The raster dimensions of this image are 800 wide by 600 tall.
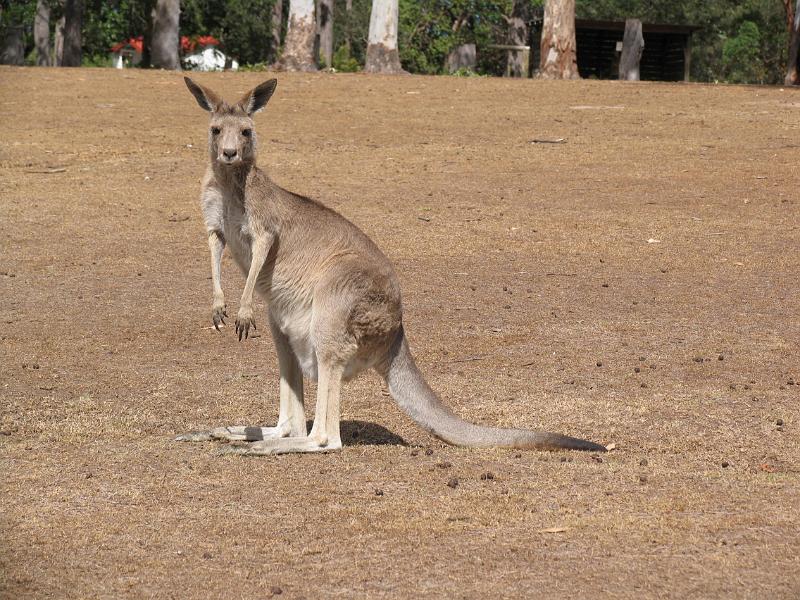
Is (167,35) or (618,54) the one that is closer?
(167,35)

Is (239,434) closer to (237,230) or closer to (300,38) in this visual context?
(237,230)

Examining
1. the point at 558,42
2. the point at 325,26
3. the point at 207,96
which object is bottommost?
the point at 207,96

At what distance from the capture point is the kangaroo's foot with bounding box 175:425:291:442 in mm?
5324

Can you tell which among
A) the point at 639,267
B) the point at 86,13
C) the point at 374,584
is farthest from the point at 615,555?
the point at 86,13

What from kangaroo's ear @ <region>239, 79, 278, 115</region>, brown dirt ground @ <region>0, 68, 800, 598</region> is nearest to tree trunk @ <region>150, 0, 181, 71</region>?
brown dirt ground @ <region>0, 68, 800, 598</region>

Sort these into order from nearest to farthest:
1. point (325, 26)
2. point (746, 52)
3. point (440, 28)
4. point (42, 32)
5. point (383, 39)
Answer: point (383, 39)
point (325, 26)
point (42, 32)
point (440, 28)
point (746, 52)

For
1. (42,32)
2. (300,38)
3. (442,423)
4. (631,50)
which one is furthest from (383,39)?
(42,32)

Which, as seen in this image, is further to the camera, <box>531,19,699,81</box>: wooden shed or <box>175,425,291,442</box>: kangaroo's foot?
<box>531,19,699,81</box>: wooden shed

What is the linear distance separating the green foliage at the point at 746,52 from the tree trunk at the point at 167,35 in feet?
76.8

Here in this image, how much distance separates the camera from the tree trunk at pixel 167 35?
20.8 m

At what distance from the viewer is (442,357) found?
23.2ft

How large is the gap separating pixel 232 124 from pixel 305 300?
2.62ft

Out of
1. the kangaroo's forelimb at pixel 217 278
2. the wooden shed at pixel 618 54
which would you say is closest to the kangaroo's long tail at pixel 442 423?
the kangaroo's forelimb at pixel 217 278

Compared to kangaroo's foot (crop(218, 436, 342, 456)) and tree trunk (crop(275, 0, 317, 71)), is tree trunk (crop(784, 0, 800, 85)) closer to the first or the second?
tree trunk (crop(275, 0, 317, 71))
